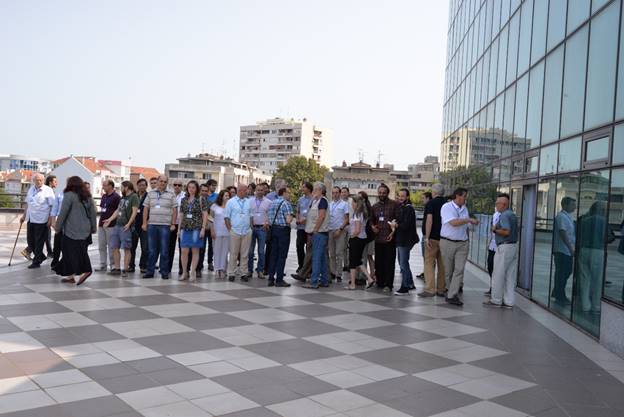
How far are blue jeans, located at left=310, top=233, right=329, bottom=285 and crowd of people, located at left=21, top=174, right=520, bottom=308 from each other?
0.06 feet

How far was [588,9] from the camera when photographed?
929 centimetres

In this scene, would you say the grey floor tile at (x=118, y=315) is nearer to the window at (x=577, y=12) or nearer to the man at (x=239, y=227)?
the man at (x=239, y=227)

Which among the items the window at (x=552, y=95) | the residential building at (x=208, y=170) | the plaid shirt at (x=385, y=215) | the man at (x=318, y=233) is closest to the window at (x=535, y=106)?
the window at (x=552, y=95)

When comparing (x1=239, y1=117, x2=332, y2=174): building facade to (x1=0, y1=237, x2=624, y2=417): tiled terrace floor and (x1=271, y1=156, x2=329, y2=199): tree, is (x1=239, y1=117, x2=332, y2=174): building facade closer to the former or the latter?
(x1=271, y1=156, x2=329, y2=199): tree

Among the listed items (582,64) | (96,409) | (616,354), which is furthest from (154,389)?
(582,64)

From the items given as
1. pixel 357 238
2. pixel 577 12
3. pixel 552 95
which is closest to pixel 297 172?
pixel 357 238

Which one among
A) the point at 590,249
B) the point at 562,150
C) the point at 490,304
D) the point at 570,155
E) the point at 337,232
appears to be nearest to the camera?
the point at 590,249

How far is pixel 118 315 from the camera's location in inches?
311

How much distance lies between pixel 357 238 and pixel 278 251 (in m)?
1.47

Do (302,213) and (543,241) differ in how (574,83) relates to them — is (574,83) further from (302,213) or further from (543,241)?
(302,213)

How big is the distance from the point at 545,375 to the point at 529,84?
322 inches

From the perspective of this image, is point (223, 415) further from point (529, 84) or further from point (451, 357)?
point (529, 84)

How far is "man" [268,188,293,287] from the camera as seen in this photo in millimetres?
11539

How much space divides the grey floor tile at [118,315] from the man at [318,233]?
394 centimetres
